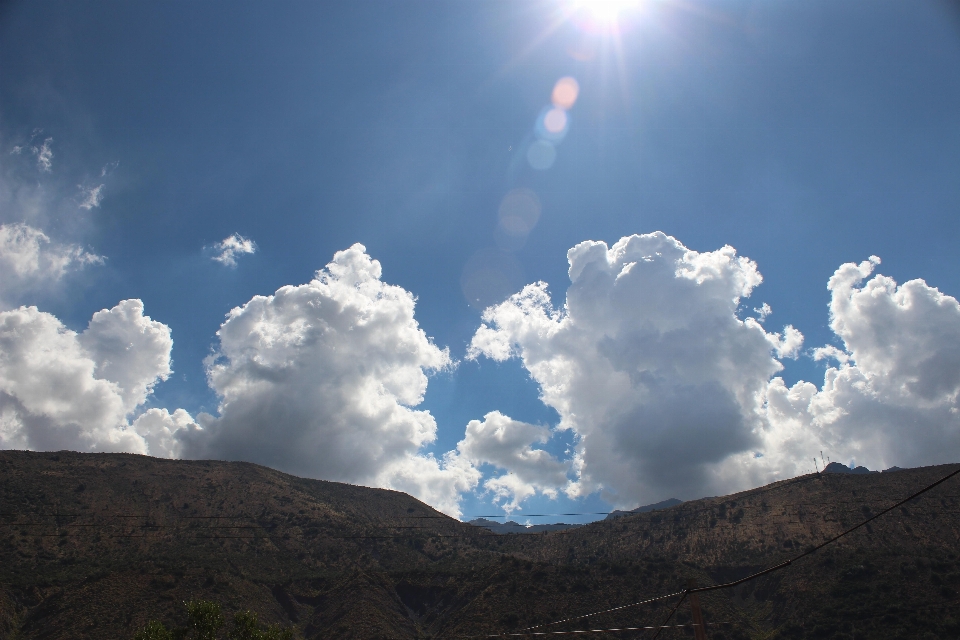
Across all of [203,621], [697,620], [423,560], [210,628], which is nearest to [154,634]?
[203,621]

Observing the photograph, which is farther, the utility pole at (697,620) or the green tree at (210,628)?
the green tree at (210,628)

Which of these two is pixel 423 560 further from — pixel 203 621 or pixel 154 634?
pixel 154 634

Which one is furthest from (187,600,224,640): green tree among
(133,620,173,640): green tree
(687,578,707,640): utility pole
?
(687,578,707,640): utility pole

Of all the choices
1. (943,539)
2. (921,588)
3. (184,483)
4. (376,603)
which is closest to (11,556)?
(184,483)

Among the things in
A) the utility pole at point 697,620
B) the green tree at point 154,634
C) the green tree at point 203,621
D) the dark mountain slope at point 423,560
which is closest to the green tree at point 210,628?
the green tree at point 203,621

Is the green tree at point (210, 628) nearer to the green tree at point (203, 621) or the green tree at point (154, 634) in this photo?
the green tree at point (203, 621)

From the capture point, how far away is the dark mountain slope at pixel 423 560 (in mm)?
77750

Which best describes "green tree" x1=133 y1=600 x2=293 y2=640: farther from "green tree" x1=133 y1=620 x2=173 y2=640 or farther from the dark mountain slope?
the dark mountain slope

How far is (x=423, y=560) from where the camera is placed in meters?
124

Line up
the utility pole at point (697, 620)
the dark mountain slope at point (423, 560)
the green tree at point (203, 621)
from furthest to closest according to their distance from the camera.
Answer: the dark mountain slope at point (423, 560) < the green tree at point (203, 621) < the utility pole at point (697, 620)

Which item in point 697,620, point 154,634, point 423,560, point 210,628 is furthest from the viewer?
point 423,560

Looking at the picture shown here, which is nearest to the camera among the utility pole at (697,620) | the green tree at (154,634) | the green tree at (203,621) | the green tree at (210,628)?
the utility pole at (697,620)

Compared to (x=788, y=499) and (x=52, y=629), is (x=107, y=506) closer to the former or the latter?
(x=52, y=629)

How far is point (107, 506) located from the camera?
367 ft
